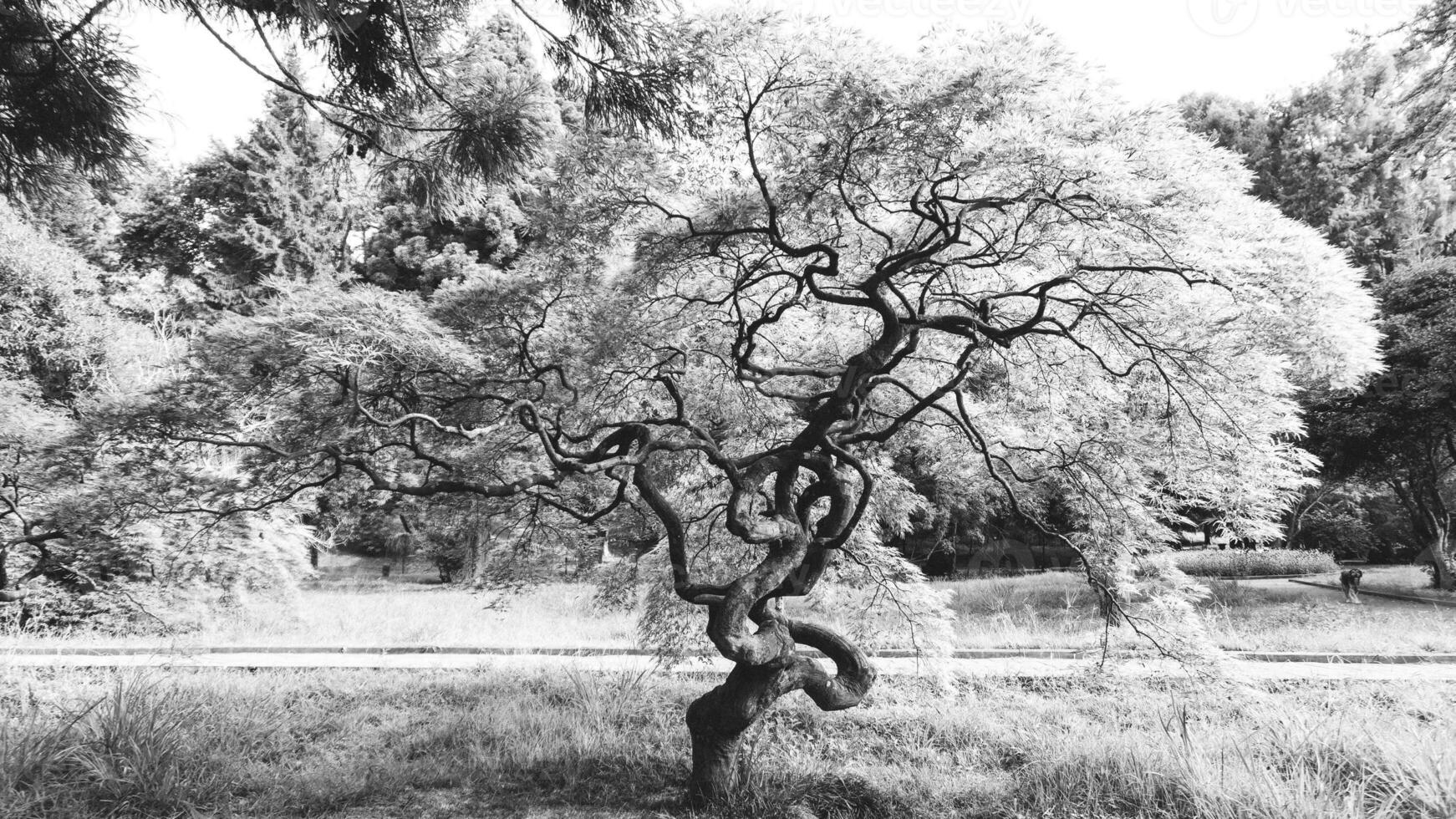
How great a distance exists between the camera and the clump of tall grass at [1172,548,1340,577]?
1758 cm

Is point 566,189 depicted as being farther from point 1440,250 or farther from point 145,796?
point 1440,250

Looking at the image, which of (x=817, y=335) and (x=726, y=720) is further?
(x=817, y=335)

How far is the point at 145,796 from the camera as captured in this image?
4074 millimetres

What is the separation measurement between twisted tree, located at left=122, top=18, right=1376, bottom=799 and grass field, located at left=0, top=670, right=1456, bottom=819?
→ 88cm

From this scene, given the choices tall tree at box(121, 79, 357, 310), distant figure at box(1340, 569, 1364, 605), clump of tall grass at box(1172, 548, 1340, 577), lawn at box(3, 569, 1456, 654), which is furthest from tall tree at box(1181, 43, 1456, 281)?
tall tree at box(121, 79, 357, 310)

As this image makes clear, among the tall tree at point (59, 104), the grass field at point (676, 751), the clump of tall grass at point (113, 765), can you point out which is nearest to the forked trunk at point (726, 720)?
the grass field at point (676, 751)

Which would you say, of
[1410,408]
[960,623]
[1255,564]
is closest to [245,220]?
[960,623]

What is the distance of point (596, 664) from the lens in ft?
26.3

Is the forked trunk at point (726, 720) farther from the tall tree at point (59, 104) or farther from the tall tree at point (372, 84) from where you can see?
the tall tree at point (59, 104)

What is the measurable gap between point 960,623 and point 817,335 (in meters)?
6.70

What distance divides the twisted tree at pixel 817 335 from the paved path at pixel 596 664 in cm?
209

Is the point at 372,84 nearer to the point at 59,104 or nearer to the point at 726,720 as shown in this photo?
the point at 59,104

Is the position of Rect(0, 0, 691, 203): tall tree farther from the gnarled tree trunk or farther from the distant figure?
the distant figure

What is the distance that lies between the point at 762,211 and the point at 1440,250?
23759mm
